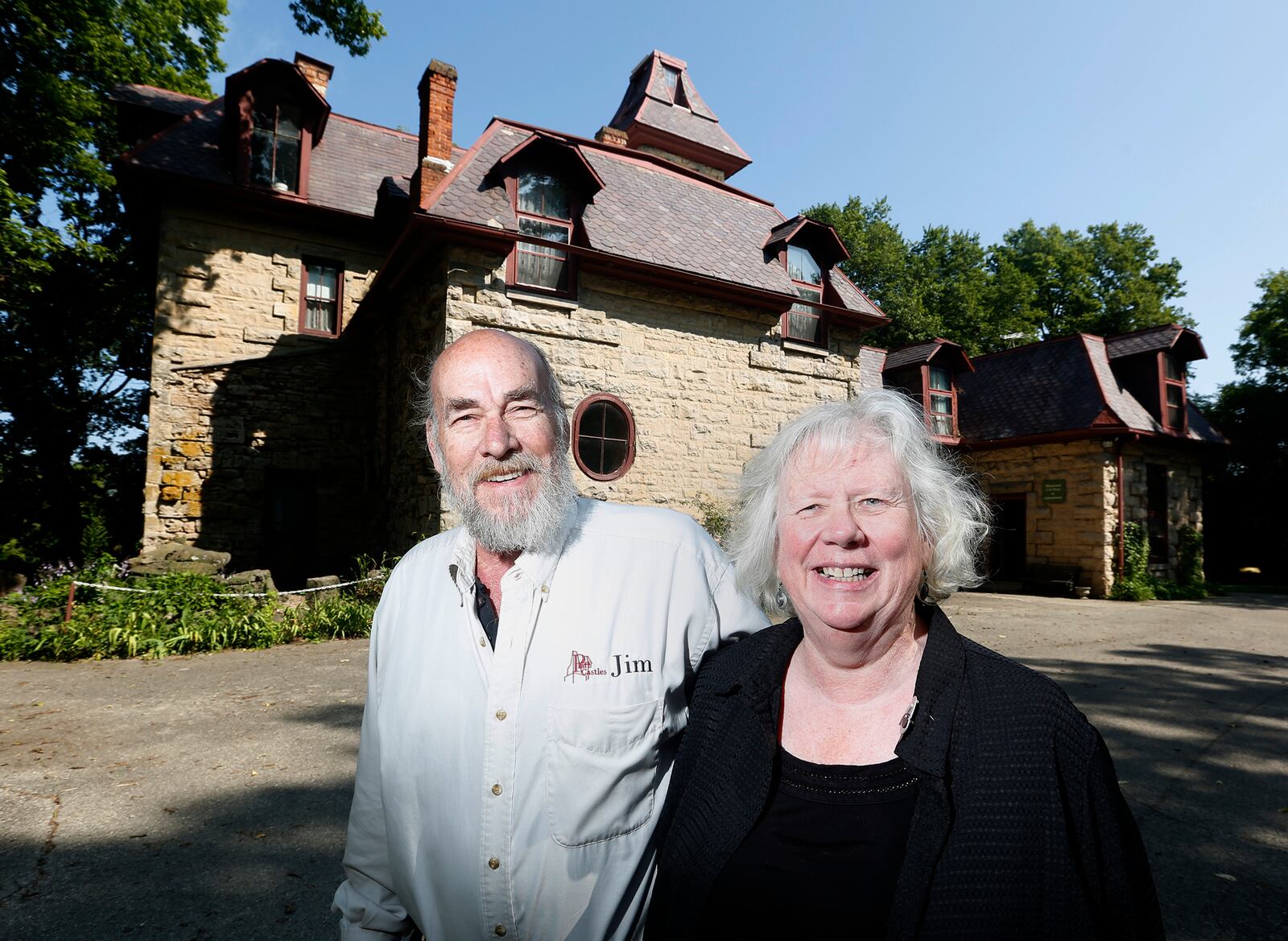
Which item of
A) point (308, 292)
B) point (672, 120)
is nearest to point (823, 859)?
point (308, 292)

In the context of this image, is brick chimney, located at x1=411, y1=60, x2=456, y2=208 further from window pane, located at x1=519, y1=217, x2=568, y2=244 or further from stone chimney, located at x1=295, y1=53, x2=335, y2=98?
stone chimney, located at x1=295, y1=53, x2=335, y2=98

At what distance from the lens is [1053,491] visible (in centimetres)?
1692

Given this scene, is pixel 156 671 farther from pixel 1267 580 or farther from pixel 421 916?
pixel 1267 580

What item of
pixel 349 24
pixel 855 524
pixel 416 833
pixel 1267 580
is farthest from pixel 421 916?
pixel 1267 580

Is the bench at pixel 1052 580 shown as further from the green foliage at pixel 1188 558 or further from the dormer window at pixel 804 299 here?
the dormer window at pixel 804 299

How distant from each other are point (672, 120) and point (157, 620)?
826 inches

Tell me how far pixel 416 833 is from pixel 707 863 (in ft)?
2.31

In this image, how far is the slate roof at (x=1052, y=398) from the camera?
16641 millimetres

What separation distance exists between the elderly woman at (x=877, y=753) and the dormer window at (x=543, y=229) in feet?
31.8

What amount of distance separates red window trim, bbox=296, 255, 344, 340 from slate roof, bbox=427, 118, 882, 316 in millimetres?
4309

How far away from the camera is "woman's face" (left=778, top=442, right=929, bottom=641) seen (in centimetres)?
171

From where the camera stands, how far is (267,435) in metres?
13.2

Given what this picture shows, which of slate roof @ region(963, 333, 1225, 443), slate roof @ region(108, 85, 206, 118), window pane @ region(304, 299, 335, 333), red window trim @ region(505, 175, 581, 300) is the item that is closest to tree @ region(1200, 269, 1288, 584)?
slate roof @ region(963, 333, 1225, 443)

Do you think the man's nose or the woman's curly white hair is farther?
the man's nose
